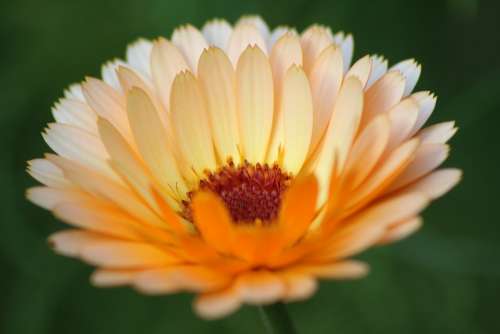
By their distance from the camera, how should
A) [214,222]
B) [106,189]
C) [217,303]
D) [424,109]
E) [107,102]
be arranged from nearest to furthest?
[217,303] → [214,222] → [106,189] → [424,109] → [107,102]

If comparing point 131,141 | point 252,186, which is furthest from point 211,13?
point 131,141

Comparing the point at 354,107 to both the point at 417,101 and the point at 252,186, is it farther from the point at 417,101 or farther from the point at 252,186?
the point at 252,186

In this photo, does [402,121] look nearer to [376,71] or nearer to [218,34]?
[376,71]

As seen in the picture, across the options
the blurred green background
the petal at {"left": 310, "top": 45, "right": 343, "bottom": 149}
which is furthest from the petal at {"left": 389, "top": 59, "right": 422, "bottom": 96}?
the blurred green background

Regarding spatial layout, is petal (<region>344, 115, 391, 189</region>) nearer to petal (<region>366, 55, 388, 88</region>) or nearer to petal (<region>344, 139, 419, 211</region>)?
petal (<region>344, 139, 419, 211</region>)

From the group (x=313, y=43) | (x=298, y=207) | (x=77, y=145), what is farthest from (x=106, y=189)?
(x=313, y=43)

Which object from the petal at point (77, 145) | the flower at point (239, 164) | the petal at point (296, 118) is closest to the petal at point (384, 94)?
the flower at point (239, 164)
